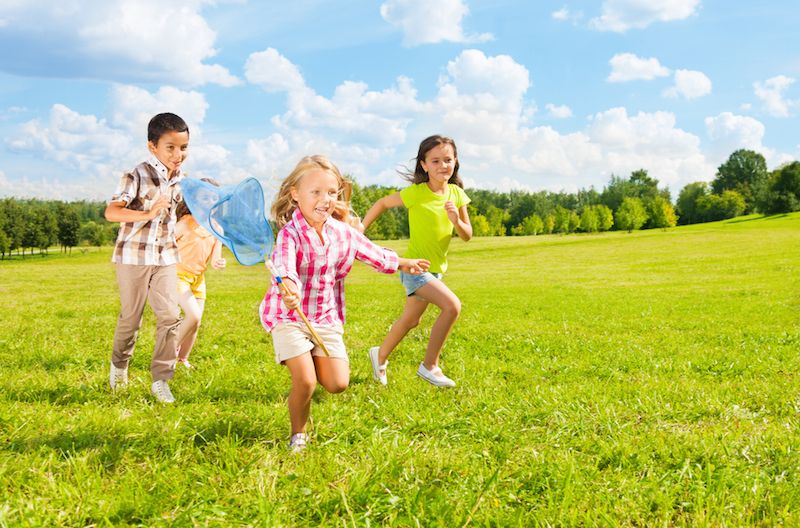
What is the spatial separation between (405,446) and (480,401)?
4.72 ft

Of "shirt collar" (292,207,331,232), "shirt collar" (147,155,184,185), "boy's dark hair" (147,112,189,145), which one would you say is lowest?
"shirt collar" (292,207,331,232)

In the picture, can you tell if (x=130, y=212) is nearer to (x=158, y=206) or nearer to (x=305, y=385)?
(x=158, y=206)

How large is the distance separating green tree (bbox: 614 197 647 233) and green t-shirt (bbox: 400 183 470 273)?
344 ft

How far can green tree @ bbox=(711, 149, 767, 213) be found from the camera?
123562mm

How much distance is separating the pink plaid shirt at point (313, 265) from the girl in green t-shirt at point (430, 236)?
177 cm

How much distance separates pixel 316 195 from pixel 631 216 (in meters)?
108

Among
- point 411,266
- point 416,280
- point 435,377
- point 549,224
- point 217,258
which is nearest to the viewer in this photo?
point 411,266

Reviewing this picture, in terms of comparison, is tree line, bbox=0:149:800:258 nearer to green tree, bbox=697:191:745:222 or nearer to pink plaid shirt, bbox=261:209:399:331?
green tree, bbox=697:191:745:222

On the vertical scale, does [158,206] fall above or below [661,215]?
below

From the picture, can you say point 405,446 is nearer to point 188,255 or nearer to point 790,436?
point 790,436

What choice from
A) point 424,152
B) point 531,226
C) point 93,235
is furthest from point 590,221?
point 424,152

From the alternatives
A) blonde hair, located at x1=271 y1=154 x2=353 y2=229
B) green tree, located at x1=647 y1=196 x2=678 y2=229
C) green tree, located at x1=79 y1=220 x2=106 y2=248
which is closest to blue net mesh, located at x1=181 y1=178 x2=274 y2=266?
blonde hair, located at x1=271 y1=154 x2=353 y2=229

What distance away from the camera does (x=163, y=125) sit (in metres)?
5.93

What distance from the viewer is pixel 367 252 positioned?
16.7 ft
